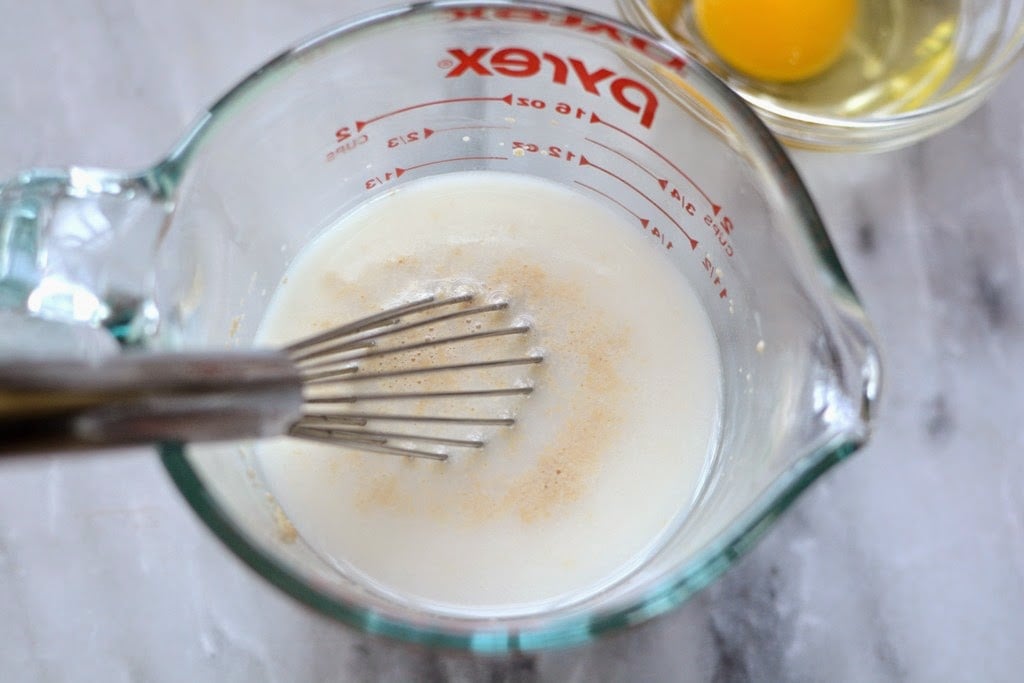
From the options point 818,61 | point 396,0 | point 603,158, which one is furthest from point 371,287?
point 818,61

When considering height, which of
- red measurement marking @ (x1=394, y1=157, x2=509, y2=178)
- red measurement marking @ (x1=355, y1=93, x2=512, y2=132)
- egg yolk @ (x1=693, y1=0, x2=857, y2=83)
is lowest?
red measurement marking @ (x1=394, y1=157, x2=509, y2=178)

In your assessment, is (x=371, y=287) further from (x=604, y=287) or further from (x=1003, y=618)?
(x=1003, y=618)

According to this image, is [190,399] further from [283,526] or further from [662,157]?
[662,157]

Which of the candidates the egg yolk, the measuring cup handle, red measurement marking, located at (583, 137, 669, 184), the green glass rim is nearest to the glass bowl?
the egg yolk

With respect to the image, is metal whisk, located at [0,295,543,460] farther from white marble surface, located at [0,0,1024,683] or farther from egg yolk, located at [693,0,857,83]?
egg yolk, located at [693,0,857,83]

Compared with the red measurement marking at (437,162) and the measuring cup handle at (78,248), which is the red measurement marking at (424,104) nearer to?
the red measurement marking at (437,162)

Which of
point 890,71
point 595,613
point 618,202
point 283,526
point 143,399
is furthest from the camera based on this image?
point 890,71

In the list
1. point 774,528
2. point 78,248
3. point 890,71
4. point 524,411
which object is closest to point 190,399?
point 78,248
